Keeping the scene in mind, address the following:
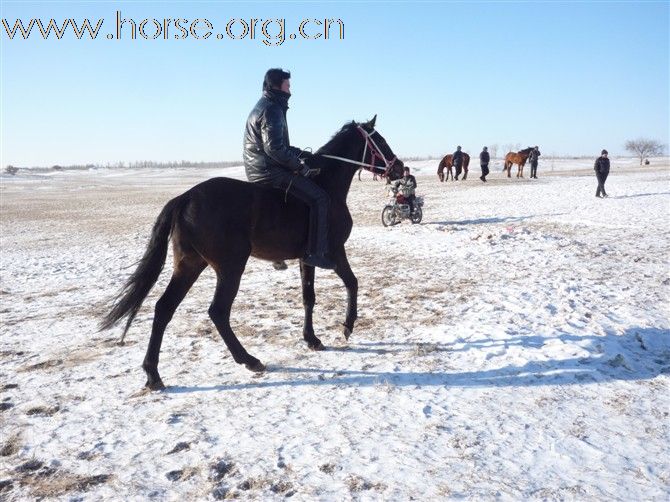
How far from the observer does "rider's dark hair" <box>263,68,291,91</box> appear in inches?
211

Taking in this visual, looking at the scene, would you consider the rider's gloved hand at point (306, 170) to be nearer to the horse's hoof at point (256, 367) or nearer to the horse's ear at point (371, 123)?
the horse's ear at point (371, 123)

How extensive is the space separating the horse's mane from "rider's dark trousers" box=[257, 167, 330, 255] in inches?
27.6

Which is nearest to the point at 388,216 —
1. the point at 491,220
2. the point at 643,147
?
the point at 491,220

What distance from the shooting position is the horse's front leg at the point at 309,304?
5746mm

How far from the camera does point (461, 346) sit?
5582 millimetres

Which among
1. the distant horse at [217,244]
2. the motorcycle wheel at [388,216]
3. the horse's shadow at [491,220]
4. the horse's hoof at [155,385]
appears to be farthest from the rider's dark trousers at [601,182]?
the horse's hoof at [155,385]

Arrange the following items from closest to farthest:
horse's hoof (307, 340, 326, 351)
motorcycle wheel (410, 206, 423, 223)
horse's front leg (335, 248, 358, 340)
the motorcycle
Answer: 1. horse's hoof (307, 340, 326, 351)
2. horse's front leg (335, 248, 358, 340)
3. the motorcycle
4. motorcycle wheel (410, 206, 423, 223)

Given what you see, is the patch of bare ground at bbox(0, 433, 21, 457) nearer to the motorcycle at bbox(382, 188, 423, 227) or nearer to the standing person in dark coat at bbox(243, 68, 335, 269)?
the standing person in dark coat at bbox(243, 68, 335, 269)

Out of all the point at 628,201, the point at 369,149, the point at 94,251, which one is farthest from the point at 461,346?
the point at 628,201

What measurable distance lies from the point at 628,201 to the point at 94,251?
18739 millimetres

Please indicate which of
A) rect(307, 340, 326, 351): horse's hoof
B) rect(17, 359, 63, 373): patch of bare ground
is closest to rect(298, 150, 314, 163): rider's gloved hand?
rect(307, 340, 326, 351): horse's hoof

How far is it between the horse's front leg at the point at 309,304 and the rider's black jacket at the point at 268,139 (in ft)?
4.11

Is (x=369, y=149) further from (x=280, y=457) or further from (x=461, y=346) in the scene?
(x=280, y=457)

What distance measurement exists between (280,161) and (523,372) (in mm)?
3365
